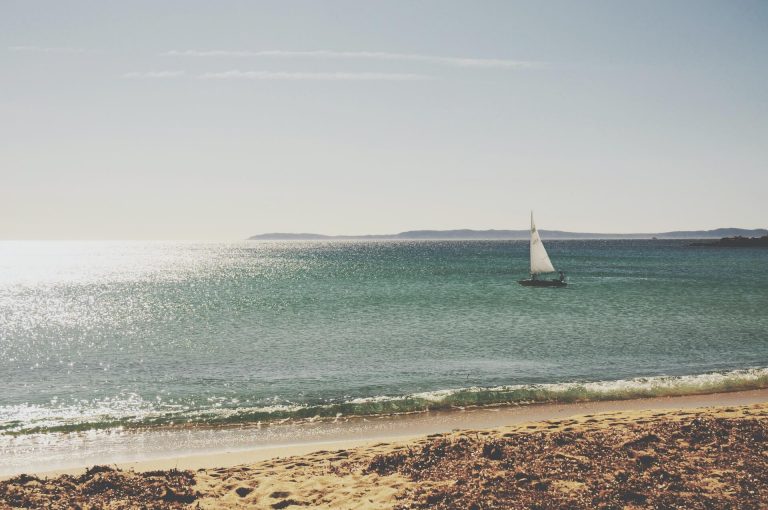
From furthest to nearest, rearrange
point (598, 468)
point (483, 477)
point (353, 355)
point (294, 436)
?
point (353, 355) < point (294, 436) < point (598, 468) < point (483, 477)

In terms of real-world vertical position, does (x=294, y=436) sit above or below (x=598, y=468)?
below

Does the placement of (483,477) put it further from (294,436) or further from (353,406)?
(353,406)

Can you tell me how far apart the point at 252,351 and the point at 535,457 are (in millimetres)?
21038

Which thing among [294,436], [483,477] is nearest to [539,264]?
[294,436]

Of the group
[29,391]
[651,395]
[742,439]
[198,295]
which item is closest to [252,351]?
[29,391]

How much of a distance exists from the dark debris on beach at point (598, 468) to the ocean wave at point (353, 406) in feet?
19.2

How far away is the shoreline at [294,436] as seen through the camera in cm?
1368

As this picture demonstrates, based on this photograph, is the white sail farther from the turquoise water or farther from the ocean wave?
the ocean wave

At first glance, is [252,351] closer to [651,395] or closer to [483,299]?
[651,395]

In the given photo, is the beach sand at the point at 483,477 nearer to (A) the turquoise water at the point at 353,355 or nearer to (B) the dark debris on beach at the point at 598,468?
(B) the dark debris on beach at the point at 598,468

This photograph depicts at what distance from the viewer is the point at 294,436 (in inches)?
626

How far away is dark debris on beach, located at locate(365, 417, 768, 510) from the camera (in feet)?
29.6

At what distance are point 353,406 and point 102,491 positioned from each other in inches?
372

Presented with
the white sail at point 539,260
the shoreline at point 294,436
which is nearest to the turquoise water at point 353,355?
the shoreline at point 294,436
